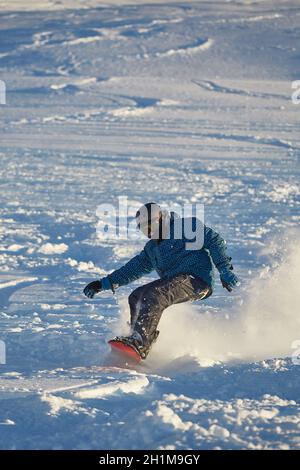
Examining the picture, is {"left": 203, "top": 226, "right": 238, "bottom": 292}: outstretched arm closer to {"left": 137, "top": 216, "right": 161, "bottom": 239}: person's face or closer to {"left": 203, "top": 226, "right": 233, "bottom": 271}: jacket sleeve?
{"left": 203, "top": 226, "right": 233, "bottom": 271}: jacket sleeve

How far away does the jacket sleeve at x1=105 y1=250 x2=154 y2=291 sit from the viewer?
237 inches

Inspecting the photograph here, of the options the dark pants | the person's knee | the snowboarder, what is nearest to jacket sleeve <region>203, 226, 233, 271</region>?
the snowboarder

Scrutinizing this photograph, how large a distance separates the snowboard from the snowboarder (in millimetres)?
21

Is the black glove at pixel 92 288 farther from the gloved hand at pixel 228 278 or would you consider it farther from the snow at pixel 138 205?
the gloved hand at pixel 228 278

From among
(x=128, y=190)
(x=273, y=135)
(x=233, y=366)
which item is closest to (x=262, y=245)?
(x=128, y=190)

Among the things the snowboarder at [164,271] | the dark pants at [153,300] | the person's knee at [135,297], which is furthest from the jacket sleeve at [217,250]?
the person's knee at [135,297]

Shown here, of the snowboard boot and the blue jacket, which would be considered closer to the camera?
the snowboard boot

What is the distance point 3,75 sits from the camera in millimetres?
26766

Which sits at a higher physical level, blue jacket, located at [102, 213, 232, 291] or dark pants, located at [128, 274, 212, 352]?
blue jacket, located at [102, 213, 232, 291]

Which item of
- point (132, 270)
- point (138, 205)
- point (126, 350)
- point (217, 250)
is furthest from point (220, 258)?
point (138, 205)

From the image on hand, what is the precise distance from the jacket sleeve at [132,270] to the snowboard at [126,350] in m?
0.60

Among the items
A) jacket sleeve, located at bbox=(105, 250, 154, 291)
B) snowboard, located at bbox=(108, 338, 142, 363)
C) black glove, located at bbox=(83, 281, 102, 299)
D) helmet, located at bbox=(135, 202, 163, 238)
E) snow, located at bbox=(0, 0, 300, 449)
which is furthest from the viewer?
jacket sleeve, located at bbox=(105, 250, 154, 291)
